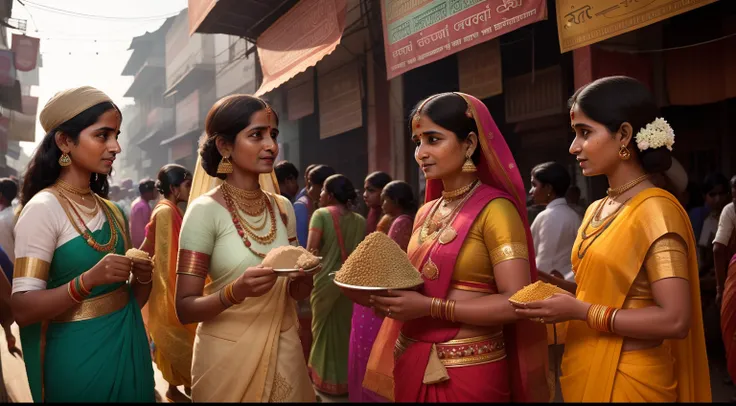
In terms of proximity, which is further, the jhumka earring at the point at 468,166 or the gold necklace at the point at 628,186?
the jhumka earring at the point at 468,166

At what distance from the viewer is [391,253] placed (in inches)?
77.8

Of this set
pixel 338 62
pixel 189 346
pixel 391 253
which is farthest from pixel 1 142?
pixel 391 253

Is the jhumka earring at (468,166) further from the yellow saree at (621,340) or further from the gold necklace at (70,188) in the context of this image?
the gold necklace at (70,188)


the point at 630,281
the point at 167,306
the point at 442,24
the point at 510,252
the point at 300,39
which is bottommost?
the point at 167,306

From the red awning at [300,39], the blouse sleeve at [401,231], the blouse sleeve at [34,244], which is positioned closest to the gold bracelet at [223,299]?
the blouse sleeve at [34,244]

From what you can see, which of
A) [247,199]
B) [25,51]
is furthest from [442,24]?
[25,51]

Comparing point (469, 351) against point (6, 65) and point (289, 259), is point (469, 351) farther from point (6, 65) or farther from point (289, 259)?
point (6, 65)

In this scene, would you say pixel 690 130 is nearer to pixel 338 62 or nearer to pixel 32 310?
pixel 338 62

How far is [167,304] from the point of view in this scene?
4.73 m

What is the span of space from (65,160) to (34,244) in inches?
14.5

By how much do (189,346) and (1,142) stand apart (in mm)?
14688

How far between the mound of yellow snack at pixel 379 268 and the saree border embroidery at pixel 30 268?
42.7 inches

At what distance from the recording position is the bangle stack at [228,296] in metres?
2.01

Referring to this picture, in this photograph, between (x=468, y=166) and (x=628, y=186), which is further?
(x=468, y=166)
